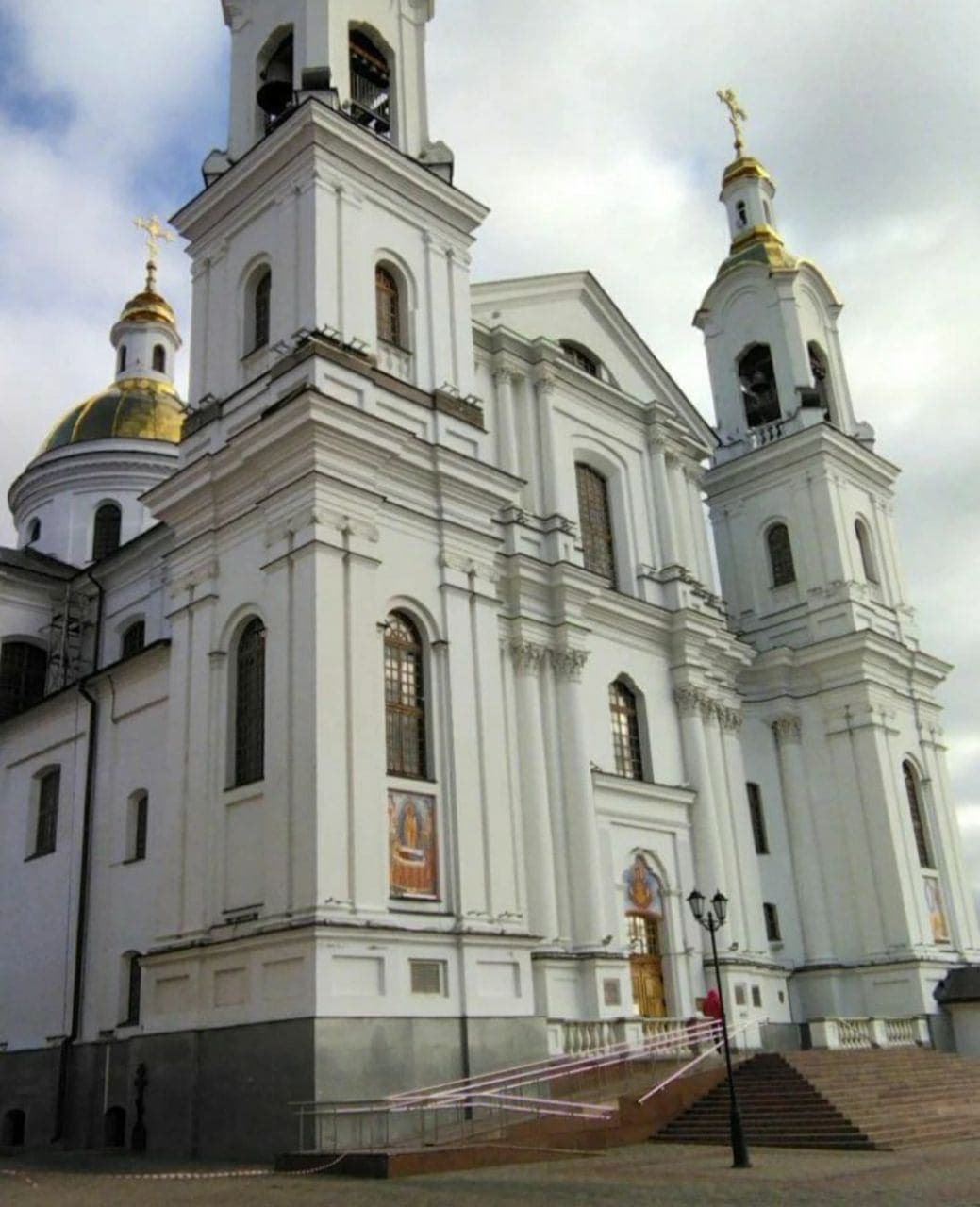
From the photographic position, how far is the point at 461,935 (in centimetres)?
1786

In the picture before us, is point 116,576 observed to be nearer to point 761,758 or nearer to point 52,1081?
point 52,1081

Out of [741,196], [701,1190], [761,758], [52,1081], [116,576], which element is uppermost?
[741,196]

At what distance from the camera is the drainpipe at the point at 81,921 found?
20812mm

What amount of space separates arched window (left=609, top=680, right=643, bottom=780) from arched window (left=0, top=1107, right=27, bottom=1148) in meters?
12.4

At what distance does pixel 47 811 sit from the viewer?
24.9m

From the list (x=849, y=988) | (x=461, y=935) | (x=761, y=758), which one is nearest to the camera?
(x=461, y=935)

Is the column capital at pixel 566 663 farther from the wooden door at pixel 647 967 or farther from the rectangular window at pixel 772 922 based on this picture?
the rectangular window at pixel 772 922

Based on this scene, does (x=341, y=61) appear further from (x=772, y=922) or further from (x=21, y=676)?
(x=772, y=922)

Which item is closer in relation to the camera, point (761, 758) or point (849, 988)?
point (849, 988)

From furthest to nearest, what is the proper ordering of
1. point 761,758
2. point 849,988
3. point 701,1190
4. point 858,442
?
point 858,442, point 761,758, point 849,988, point 701,1190

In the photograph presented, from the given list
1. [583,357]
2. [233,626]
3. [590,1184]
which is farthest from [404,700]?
[583,357]

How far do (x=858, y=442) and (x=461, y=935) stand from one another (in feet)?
69.0

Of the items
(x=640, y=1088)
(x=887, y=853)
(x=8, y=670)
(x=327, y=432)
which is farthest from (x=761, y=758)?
(x=8, y=670)

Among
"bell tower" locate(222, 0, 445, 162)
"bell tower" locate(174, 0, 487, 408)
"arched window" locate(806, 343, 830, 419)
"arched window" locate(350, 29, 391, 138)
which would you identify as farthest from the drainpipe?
"arched window" locate(806, 343, 830, 419)
